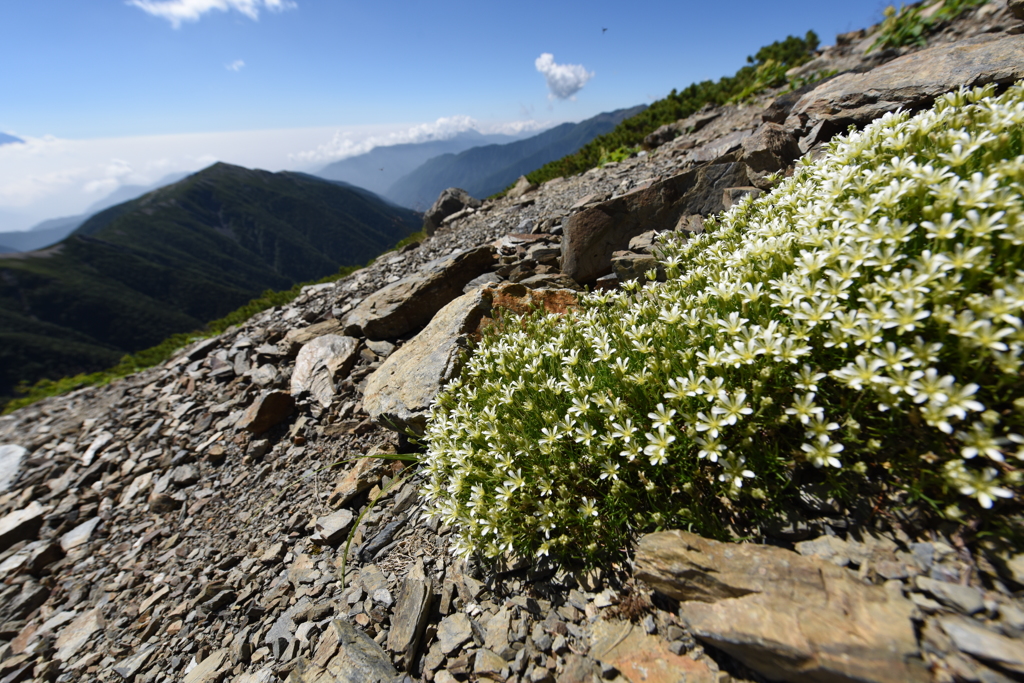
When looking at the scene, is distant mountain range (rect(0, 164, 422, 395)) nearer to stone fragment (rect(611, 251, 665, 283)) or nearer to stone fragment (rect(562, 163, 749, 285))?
stone fragment (rect(562, 163, 749, 285))

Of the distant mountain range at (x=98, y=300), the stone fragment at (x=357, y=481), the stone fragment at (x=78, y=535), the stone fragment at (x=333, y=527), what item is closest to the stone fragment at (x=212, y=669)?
the stone fragment at (x=333, y=527)

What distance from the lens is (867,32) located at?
1530 cm

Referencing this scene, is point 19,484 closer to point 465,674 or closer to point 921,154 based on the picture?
point 465,674

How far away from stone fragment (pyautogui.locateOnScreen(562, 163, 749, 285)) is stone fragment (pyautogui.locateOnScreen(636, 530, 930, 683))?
5.00m

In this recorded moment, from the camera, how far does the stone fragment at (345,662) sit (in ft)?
10.1

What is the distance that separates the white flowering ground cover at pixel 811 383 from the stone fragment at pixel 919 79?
431cm

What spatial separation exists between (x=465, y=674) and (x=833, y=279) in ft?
11.4

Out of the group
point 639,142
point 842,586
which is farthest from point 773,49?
point 842,586

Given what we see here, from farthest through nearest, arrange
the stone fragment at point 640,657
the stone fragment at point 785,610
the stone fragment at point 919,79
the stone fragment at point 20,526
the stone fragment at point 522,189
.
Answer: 1. the stone fragment at point 522,189
2. the stone fragment at point 20,526
3. the stone fragment at point 919,79
4. the stone fragment at point 640,657
5. the stone fragment at point 785,610

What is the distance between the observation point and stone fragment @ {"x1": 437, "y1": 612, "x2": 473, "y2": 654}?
302 centimetres

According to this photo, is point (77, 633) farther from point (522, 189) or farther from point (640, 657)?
point (522, 189)

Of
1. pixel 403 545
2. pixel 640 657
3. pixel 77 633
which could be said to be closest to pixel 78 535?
pixel 77 633

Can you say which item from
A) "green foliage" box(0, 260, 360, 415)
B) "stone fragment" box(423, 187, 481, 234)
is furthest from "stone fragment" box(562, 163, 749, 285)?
"stone fragment" box(423, 187, 481, 234)

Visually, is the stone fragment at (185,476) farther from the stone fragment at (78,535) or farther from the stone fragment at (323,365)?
the stone fragment at (323,365)
